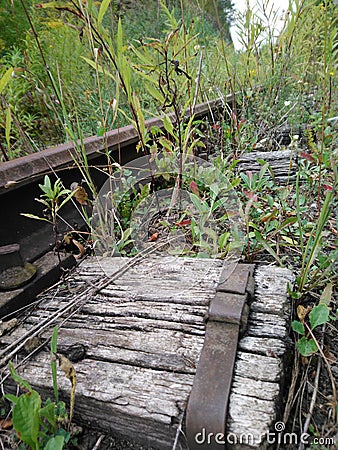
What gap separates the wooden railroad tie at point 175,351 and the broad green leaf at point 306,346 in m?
0.08

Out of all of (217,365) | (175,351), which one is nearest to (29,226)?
(175,351)

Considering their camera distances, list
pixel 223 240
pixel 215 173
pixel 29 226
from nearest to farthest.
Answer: pixel 223 240
pixel 29 226
pixel 215 173

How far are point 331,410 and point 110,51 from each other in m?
1.28

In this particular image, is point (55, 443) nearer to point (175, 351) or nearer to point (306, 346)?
point (175, 351)

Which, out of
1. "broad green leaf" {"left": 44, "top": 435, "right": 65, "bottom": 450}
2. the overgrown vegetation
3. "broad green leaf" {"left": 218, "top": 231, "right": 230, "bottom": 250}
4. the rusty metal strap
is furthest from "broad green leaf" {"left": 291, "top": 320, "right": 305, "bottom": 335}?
"broad green leaf" {"left": 44, "top": 435, "right": 65, "bottom": 450}

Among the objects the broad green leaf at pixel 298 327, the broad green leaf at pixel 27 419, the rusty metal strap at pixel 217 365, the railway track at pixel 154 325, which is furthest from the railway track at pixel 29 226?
the broad green leaf at pixel 298 327

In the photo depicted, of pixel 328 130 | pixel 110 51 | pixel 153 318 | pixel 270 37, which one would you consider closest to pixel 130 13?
pixel 270 37

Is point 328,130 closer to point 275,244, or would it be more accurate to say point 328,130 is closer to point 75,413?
point 275,244

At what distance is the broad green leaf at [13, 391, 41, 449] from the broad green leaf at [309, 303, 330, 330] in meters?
0.71

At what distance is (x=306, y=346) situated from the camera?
866mm

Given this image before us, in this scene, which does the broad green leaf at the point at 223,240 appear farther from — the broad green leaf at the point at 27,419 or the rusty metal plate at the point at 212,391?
the broad green leaf at the point at 27,419

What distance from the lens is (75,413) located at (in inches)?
31.5

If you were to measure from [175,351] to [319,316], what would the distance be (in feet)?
1.34

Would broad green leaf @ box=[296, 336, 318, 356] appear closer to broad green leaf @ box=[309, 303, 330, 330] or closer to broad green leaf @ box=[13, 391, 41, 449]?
broad green leaf @ box=[309, 303, 330, 330]
